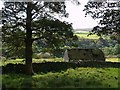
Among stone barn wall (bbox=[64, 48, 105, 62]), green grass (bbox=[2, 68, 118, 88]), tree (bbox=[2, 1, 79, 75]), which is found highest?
tree (bbox=[2, 1, 79, 75])

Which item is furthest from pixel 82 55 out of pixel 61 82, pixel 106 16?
pixel 61 82

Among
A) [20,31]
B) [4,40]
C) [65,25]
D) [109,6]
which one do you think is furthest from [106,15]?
[4,40]

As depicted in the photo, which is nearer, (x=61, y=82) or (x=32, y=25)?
(x=61, y=82)

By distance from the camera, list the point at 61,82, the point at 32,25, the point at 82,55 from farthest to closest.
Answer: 1. the point at 82,55
2. the point at 32,25
3. the point at 61,82

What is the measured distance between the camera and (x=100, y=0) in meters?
31.1

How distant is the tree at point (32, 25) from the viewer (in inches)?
1037

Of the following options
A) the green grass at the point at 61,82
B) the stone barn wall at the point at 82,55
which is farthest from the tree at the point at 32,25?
the stone barn wall at the point at 82,55

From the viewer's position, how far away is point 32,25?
26.8 metres

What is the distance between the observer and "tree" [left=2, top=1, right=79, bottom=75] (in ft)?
86.4

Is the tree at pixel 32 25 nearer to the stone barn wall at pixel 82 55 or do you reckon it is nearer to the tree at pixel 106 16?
the tree at pixel 106 16

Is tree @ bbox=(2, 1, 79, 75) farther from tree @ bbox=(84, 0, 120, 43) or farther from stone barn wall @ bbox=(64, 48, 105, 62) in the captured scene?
stone barn wall @ bbox=(64, 48, 105, 62)

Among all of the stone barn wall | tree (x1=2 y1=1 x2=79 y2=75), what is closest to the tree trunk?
tree (x1=2 y1=1 x2=79 y2=75)

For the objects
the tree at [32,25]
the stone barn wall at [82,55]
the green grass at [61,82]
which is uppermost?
the tree at [32,25]

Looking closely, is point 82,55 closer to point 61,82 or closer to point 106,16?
point 106,16
